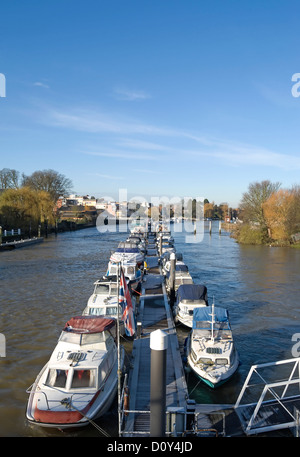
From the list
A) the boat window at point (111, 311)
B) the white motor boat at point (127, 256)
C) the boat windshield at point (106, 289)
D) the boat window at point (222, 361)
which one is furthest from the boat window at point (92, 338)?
the white motor boat at point (127, 256)

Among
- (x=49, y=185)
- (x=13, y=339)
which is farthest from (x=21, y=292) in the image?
(x=49, y=185)

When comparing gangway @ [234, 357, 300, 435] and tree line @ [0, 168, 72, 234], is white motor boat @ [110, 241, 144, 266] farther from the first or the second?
tree line @ [0, 168, 72, 234]

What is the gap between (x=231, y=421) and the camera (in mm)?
10055

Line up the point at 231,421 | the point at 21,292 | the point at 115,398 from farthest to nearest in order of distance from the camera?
the point at 21,292, the point at 115,398, the point at 231,421

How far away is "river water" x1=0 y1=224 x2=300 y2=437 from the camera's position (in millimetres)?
13211

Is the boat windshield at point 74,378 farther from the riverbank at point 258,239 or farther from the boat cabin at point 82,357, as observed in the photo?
the riverbank at point 258,239

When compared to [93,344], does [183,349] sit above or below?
below

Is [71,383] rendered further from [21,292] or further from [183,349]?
[21,292]

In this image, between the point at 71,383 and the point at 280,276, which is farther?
the point at 280,276

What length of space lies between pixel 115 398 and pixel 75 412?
2154 mm

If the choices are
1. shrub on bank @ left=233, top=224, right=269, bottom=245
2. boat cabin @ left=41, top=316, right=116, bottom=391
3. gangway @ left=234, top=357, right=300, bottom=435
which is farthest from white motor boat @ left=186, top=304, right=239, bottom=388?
shrub on bank @ left=233, top=224, right=269, bottom=245

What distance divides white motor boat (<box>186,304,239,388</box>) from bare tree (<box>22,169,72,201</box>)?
7836 cm

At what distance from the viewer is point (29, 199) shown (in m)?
66.1
